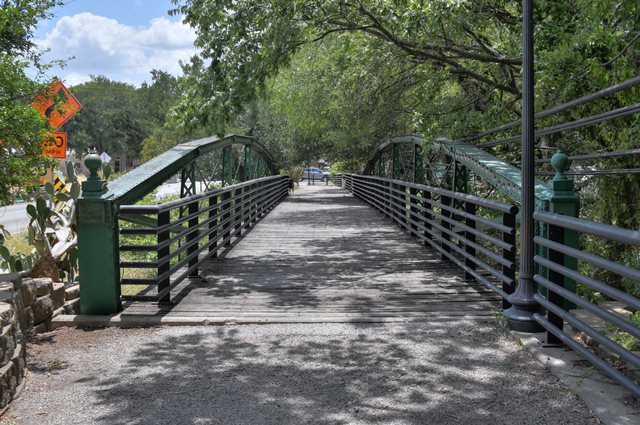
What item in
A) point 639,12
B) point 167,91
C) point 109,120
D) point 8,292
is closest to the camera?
point 8,292

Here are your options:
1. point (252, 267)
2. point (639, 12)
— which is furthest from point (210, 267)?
point (639, 12)

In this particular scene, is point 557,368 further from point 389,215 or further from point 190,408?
point 389,215

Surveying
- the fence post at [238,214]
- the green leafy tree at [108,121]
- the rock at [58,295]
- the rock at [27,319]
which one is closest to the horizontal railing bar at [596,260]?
the rock at [27,319]

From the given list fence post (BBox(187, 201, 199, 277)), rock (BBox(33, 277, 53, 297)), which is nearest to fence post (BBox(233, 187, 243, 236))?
fence post (BBox(187, 201, 199, 277))

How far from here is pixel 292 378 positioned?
4.25m

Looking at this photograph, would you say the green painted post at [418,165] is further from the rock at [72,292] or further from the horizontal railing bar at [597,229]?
the horizontal railing bar at [597,229]

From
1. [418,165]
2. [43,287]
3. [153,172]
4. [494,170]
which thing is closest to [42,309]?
[43,287]

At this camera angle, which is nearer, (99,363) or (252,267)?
(99,363)

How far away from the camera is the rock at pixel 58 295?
18.7ft

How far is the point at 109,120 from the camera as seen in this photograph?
271 feet

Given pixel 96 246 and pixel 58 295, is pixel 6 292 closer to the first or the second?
pixel 96 246

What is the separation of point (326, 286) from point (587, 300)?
3510 millimetres

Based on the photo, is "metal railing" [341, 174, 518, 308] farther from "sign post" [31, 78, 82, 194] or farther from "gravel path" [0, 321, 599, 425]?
"sign post" [31, 78, 82, 194]

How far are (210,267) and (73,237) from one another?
1922mm
